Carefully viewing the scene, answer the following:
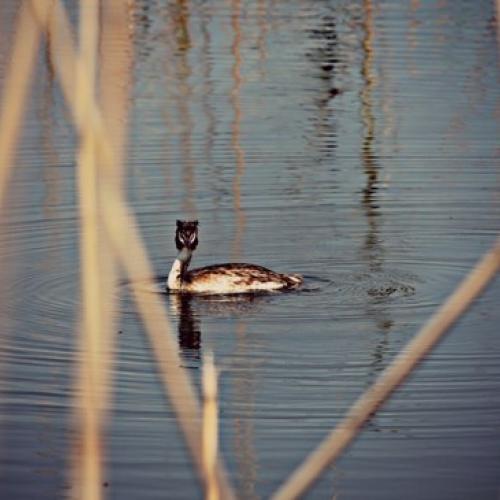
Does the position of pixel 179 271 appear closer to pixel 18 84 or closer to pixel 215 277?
pixel 215 277

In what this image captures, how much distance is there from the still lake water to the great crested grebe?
0.14 metres

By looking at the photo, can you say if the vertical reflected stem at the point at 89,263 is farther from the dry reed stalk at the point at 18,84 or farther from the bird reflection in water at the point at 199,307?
the bird reflection in water at the point at 199,307

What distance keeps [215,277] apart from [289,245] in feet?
5.64

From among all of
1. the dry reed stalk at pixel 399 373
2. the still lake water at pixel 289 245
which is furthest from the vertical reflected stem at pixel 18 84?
the still lake water at pixel 289 245

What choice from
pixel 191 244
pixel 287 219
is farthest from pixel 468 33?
pixel 191 244

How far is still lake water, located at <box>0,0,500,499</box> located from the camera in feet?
26.0

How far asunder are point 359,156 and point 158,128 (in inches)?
107

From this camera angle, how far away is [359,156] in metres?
17.4

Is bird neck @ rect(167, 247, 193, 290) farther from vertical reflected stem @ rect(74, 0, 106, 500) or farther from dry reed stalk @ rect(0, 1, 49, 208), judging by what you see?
vertical reflected stem @ rect(74, 0, 106, 500)

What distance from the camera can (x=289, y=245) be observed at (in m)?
13.8

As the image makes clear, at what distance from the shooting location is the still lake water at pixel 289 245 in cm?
792

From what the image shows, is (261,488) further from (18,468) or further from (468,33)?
(468,33)

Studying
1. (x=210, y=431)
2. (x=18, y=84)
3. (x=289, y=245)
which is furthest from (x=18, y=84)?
(x=289, y=245)

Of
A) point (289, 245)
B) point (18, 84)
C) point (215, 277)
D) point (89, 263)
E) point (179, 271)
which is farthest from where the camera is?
point (289, 245)
